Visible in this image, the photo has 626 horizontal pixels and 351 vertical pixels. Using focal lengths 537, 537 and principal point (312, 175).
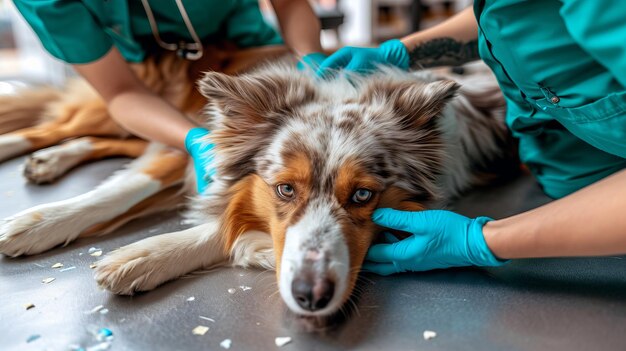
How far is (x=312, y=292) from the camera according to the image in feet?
4.27

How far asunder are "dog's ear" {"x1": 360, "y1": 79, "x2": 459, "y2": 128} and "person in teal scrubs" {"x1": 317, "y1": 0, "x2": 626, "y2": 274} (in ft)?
0.65

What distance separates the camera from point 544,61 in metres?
1.57

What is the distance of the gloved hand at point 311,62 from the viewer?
2068mm

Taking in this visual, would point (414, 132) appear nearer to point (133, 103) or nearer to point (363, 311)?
point (363, 311)

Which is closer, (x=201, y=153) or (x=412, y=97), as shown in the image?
(x=412, y=97)

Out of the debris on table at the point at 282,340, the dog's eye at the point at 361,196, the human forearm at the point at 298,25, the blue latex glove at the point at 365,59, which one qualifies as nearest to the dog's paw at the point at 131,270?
the debris on table at the point at 282,340

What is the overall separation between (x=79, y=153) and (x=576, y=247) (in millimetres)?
2203

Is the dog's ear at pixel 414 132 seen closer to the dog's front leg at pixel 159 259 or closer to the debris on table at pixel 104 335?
the dog's front leg at pixel 159 259

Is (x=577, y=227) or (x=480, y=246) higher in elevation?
(x=577, y=227)

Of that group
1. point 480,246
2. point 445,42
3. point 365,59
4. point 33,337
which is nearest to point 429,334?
point 480,246

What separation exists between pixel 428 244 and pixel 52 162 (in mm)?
1772

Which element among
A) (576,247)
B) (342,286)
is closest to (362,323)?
(342,286)

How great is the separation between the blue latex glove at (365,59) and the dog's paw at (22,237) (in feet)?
3.67

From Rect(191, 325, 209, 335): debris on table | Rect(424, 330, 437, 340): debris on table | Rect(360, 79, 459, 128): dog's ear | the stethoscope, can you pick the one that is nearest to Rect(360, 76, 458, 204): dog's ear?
Rect(360, 79, 459, 128): dog's ear
